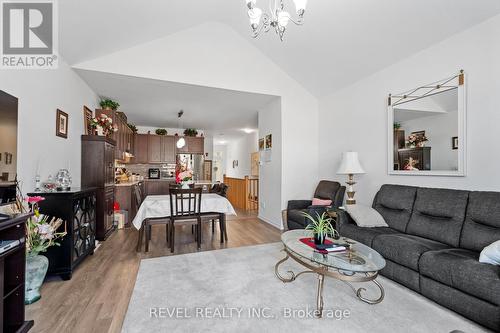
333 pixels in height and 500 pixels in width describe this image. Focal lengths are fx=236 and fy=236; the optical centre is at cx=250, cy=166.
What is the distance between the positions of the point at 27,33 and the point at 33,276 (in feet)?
7.78

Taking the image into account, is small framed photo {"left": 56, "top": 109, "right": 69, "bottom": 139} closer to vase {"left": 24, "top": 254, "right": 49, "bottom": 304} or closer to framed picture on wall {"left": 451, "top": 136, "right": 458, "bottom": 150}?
vase {"left": 24, "top": 254, "right": 49, "bottom": 304}

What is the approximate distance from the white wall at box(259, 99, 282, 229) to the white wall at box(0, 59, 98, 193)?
3512 millimetres

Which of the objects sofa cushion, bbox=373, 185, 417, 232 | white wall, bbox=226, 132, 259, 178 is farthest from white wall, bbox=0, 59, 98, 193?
white wall, bbox=226, 132, 259, 178

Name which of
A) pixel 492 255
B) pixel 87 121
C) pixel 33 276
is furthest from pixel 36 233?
pixel 492 255

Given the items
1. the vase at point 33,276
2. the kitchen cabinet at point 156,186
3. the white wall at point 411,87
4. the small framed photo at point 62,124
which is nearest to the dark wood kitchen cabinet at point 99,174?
the small framed photo at point 62,124

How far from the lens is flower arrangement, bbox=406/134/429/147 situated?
122 inches

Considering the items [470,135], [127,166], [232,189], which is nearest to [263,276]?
[470,135]

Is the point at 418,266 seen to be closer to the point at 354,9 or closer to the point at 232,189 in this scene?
the point at 354,9

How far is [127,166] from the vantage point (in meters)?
7.21

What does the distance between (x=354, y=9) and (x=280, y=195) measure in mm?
3204

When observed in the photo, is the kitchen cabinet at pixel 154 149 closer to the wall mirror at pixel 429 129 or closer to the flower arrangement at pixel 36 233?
the flower arrangement at pixel 36 233

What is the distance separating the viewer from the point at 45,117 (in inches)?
109

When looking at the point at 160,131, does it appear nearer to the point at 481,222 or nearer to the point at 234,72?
the point at 234,72

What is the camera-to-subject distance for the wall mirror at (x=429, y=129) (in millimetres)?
2693
